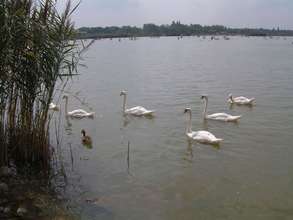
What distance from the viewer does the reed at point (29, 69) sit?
728cm

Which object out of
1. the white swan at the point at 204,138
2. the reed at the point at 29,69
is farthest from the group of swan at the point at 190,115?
the reed at the point at 29,69

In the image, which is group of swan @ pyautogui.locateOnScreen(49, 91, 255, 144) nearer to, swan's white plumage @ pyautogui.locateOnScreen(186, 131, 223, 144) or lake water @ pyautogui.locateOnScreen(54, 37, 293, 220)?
swan's white plumage @ pyautogui.locateOnScreen(186, 131, 223, 144)

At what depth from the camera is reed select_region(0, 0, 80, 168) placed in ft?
23.9

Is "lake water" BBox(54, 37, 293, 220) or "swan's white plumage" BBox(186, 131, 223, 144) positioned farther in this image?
"swan's white plumage" BBox(186, 131, 223, 144)

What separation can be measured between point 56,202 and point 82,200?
58 cm

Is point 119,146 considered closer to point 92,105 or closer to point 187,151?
point 187,151

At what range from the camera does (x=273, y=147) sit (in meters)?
12.1

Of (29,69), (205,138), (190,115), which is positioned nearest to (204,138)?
(205,138)

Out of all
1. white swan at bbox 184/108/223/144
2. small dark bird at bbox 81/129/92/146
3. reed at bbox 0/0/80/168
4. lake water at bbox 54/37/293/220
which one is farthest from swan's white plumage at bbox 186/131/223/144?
reed at bbox 0/0/80/168

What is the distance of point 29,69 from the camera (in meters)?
7.85

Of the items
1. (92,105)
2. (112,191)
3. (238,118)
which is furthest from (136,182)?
(92,105)

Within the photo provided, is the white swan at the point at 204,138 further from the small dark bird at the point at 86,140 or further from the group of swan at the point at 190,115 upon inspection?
the small dark bird at the point at 86,140

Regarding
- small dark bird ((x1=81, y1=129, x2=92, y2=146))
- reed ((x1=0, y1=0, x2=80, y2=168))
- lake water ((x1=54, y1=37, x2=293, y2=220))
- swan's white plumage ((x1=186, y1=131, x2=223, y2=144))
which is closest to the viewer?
reed ((x1=0, y1=0, x2=80, y2=168))

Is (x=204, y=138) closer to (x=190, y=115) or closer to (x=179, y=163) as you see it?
(x=190, y=115)
